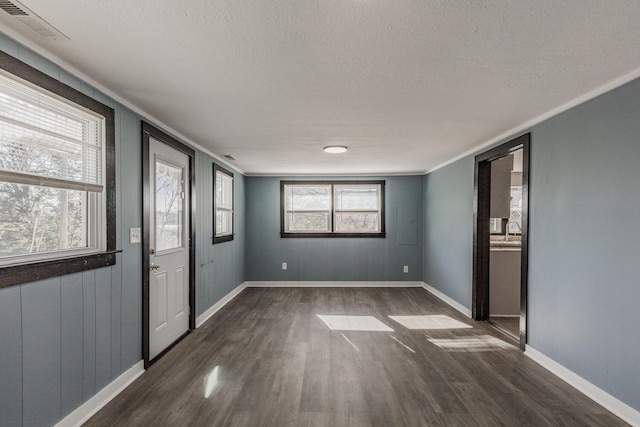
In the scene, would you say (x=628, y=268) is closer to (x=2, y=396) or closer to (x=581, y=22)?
(x=581, y=22)

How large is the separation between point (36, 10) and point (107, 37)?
0.91ft

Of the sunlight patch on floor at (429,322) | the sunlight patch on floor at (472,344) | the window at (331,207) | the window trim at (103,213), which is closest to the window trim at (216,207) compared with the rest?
the window at (331,207)

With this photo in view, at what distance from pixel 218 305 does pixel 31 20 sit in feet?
13.2

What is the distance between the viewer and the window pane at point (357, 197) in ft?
21.6

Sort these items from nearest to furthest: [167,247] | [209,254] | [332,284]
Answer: [167,247] < [209,254] < [332,284]

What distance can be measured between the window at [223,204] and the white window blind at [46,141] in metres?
2.46

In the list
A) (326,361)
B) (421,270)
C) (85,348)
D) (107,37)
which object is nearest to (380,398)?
(326,361)

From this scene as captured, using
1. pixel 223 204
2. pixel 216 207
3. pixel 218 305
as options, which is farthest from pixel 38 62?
pixel 218 305

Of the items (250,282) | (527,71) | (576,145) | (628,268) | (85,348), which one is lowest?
(250,282)

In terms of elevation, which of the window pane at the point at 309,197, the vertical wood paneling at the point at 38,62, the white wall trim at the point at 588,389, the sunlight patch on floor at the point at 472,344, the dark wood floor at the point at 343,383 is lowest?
the sunlight patch on floor at the point at 472,344

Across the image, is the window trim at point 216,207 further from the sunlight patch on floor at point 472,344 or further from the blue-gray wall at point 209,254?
the sunlight patch on floor at point 472,344

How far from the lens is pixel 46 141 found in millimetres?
1857

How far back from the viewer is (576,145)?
263 centimetres

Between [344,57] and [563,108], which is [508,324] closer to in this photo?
[563,108]
